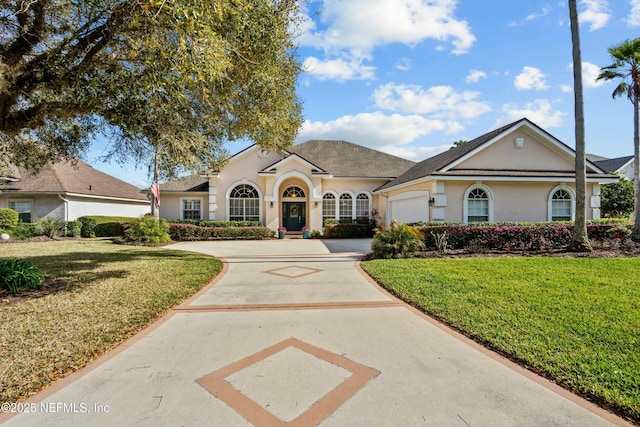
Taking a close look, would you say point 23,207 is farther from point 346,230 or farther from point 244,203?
point 346,230

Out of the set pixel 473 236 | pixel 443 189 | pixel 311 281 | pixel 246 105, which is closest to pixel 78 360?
pixel 311 281

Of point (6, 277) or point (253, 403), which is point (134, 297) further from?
point (253, 403)

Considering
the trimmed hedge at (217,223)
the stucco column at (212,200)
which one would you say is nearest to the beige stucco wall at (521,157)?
the trimmed hedge at (217,223)

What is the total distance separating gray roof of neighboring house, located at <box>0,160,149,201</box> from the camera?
19.8 metres

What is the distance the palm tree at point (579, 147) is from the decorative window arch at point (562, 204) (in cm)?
492

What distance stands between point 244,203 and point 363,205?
8.85m

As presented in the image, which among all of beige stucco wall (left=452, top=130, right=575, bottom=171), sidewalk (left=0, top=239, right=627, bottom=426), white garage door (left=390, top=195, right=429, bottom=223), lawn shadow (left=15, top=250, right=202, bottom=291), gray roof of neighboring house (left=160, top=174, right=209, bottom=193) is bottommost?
sidewalk (left=0, top=239, right=627, bottom=426)

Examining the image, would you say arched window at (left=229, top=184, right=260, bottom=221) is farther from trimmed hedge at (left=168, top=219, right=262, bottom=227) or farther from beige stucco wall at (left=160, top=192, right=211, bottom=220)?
beige stucco wall at (left=160, top=192, right=211, bottom=220)

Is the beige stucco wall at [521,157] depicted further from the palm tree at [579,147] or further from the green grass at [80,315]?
the green grass at [80,315]

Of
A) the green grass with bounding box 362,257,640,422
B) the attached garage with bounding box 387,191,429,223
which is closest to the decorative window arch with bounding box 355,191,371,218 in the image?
the attached garage with bounding box 387,191,429,223

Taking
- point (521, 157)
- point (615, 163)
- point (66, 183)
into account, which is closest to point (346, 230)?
point (521, 157)

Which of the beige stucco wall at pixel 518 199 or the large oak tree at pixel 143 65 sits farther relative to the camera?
the beige stucco wall at pixel 518 199

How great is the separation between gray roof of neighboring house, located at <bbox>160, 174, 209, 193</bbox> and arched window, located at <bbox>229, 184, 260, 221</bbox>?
242cm

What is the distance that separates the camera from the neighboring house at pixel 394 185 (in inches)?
589
